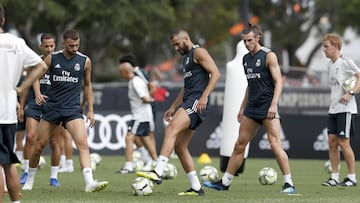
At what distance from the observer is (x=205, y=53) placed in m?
13.5

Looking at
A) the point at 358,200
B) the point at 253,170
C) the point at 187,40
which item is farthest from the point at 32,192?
the point at 253,170

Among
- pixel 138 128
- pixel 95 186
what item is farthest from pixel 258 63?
pixel 138 128

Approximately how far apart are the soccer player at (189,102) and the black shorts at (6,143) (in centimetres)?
280

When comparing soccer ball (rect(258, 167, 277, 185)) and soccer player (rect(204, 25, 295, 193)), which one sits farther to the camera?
soccer ball (rect(258, 167, 277, 185))

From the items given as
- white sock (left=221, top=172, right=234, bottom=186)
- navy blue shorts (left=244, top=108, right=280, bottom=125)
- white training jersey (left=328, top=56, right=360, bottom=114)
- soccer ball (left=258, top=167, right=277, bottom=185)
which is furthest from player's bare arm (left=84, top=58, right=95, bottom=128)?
white training jersey (left=328, top=56, right=360, bottom=114)

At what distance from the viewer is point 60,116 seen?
14.0 m

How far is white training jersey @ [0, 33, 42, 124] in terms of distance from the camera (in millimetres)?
10703

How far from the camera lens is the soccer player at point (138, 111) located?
19500 millimetres

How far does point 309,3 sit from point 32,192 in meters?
51.3

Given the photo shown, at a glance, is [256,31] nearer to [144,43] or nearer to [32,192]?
[32,192]

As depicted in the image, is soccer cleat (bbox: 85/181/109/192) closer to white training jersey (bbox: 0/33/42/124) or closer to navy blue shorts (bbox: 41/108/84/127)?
navy blue shorts (bbox: 41/108/84/127)

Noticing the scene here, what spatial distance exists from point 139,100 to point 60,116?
590cm

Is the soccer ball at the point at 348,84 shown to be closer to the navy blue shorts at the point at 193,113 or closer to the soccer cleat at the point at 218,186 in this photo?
the soccer cleat at the point at 218,186

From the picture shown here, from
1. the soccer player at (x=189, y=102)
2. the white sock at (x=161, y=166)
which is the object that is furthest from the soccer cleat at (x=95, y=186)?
the white sock at (x=161, y=166)
